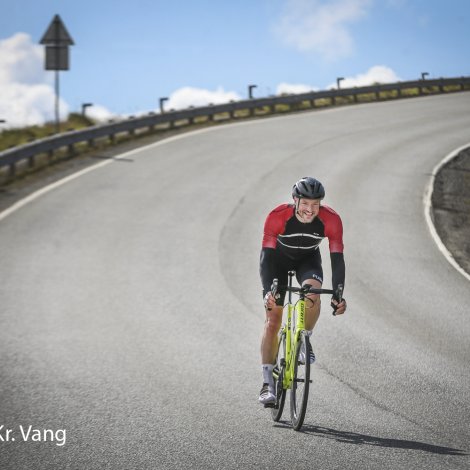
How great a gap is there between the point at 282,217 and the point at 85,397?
259 centimetres

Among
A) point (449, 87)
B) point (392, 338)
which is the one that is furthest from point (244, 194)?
point (449, 87)

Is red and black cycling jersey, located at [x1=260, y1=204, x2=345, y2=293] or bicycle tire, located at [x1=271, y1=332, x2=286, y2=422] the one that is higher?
red and black cycling jersey, located at [x1=260, y1=204, x2=345, y2=293]

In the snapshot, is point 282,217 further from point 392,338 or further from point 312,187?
point 392,338

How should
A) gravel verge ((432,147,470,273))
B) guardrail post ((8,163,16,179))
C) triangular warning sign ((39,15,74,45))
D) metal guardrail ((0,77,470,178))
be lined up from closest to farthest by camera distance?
gravel verge ((432,147,470,273)) < guardrail post ((8,163,16,179)) < metal guardrail ((0,77,470,178)) < triangular warning sign ((39,15,74,45))

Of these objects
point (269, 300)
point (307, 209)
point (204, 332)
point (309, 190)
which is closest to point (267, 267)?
point (269, 300)

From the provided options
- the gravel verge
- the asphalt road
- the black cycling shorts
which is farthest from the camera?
the gravel verge

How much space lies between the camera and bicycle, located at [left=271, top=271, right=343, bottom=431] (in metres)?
5.04

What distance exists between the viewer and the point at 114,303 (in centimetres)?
884

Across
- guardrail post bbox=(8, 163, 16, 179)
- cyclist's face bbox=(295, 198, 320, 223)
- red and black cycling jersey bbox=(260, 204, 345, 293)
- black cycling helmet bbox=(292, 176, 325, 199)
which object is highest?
guardrail post bbox=(8, 163, 16, 179)

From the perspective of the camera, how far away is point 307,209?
5328mm

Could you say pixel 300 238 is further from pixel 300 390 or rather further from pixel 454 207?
pixel 454 207

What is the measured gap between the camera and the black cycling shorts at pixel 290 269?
5.51 meters

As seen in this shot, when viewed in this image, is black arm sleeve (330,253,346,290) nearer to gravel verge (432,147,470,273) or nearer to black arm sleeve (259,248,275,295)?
black arm sleeve (259,248,275,295)

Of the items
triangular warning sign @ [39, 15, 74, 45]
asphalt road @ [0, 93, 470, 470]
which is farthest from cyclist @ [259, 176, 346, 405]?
triangular warning sign @ [39, 15, 74, 45]
